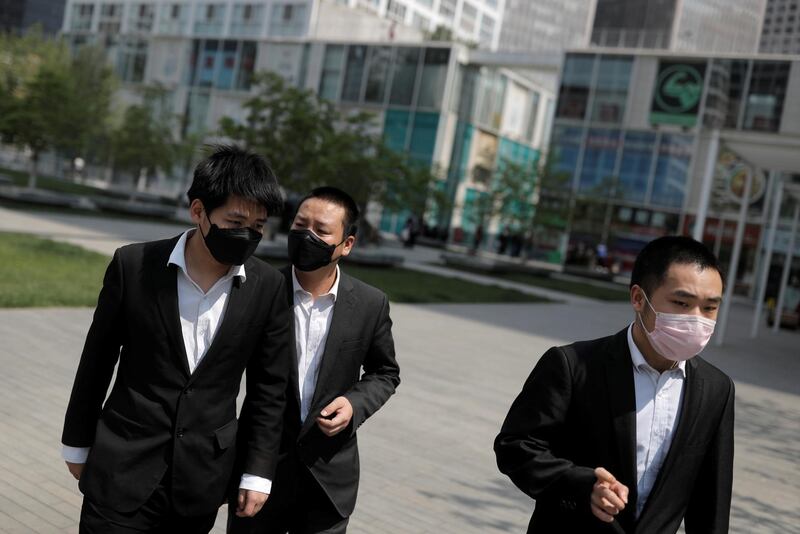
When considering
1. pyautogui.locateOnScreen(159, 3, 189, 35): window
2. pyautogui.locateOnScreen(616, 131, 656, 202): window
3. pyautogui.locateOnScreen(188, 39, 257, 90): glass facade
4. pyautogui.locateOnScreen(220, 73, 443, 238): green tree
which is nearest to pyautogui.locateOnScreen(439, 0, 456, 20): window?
pyautogui.locateOnScreen(159, 3, 189, 35): window

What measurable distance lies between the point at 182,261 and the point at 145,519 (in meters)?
0.82

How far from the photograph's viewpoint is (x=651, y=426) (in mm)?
2443

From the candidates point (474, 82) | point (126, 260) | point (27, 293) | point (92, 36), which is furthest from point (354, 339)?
point (92, 36)

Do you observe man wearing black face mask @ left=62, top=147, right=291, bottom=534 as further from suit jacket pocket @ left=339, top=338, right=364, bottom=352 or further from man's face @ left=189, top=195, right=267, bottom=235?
suit jacket pocket @ left=339, top=338, right=364, bottom=352

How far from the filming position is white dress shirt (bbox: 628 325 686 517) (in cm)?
244

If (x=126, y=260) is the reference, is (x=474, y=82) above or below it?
above

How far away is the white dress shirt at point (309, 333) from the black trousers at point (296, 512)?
0.24 m

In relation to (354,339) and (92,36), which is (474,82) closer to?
(92,36)

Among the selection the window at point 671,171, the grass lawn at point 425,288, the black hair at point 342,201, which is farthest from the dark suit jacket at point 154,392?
the window at point 671,171

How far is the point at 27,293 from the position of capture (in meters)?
10.5

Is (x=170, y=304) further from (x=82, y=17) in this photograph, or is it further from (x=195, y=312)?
(x=82, y=17)

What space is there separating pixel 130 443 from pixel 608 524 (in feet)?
4.87

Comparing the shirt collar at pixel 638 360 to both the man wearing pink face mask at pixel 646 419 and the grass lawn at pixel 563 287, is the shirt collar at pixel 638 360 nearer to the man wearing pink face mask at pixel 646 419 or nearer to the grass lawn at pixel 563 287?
the man wearing pink face mask at pixel 646 419

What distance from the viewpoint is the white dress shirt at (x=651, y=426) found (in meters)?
2.44
